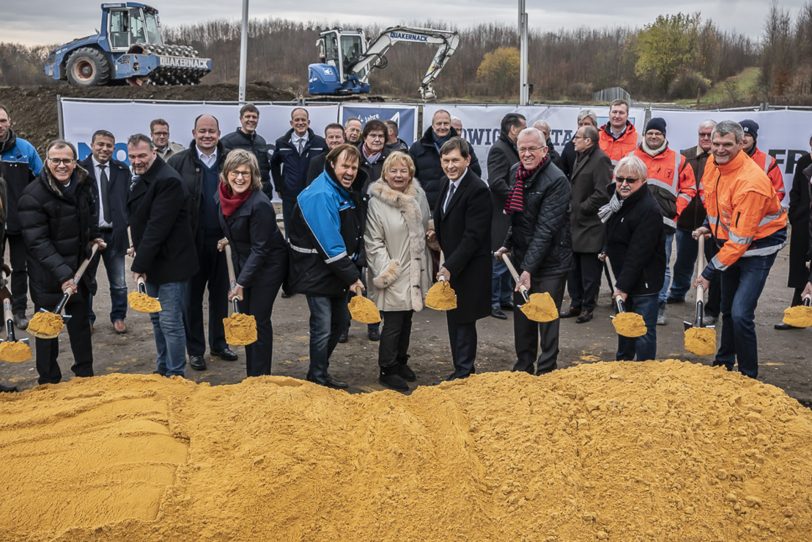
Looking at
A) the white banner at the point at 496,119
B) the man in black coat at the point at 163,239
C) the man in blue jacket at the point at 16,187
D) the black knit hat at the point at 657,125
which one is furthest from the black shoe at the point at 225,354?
the white banner at the point at 496,119

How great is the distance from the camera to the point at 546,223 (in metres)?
5.44

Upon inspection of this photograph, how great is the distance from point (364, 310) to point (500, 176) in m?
2.51

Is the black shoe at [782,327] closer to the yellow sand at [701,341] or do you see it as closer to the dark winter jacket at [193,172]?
the yellow sand at [701,341]

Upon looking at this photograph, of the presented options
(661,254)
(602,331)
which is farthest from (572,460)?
(602,331)

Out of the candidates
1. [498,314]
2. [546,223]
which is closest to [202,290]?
[546,223]

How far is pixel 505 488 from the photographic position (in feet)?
11.0

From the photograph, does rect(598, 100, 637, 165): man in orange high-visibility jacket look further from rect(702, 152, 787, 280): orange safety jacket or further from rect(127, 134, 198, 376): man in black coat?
rect(127, 134, 198, 376): man in black coat

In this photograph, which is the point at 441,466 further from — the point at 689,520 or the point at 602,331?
the point at 602,331

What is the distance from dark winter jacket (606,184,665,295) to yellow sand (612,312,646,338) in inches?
11.8

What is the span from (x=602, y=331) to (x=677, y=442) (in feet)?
12.9

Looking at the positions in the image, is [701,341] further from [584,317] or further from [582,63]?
[582,63]

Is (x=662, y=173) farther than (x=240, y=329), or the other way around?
(x=662, y=173)

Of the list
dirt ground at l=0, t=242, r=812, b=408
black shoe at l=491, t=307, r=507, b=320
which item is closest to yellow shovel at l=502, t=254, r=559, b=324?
dirt ground at l=0, t=242, r=812, b=408

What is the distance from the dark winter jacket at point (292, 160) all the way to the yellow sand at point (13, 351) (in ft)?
13.1
